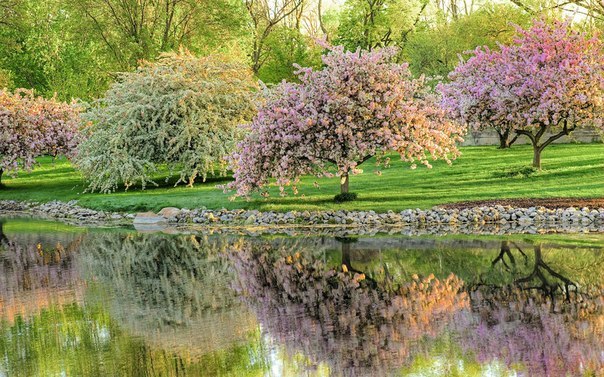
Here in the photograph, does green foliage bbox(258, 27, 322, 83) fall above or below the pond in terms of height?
above

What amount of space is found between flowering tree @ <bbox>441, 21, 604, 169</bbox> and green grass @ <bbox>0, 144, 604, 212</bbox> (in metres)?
1.74

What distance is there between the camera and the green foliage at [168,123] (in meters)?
31.5

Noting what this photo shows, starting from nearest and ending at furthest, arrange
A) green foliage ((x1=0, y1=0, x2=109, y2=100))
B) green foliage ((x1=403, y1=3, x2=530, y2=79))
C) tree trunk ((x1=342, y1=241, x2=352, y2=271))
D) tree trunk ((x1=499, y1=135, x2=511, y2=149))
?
tree trunk ((x1=342, y1=241, x2=352, y2=271)), tree trunk ((x1=499, y1=135, x2=511, y2=149)), green foliage ((x1=403, y1=3, x2=530, y2=79)), green foliage ((x1=0, y1=0, x2=109, y2=100))

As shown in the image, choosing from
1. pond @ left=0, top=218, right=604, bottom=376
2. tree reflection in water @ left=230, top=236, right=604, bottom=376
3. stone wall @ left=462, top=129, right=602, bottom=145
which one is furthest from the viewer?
stone wall @ left=462, top=129, right=602, bottom=145

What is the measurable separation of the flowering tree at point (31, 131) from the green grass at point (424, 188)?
5.52 ft

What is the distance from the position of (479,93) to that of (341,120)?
6.96 m

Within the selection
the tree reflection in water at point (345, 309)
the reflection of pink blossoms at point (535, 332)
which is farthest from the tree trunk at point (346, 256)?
the reflection of pink blossoms at point (535, 332)

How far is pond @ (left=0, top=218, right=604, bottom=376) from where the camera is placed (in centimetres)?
895

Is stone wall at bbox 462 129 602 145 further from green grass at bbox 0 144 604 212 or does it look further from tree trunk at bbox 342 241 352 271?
tree trunk at bbox 342 241 352 271

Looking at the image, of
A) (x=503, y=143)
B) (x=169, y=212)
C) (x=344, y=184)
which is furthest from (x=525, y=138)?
(x=169, y=212)

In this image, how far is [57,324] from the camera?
11500mm

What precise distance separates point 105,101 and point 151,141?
341 cm

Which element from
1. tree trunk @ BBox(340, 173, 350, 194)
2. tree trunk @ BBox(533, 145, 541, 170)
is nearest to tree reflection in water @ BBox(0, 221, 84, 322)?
tree trunk @ BBox(340, 173, 350, 194)

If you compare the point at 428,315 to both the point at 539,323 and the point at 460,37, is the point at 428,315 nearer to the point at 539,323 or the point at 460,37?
the point at 539,323
